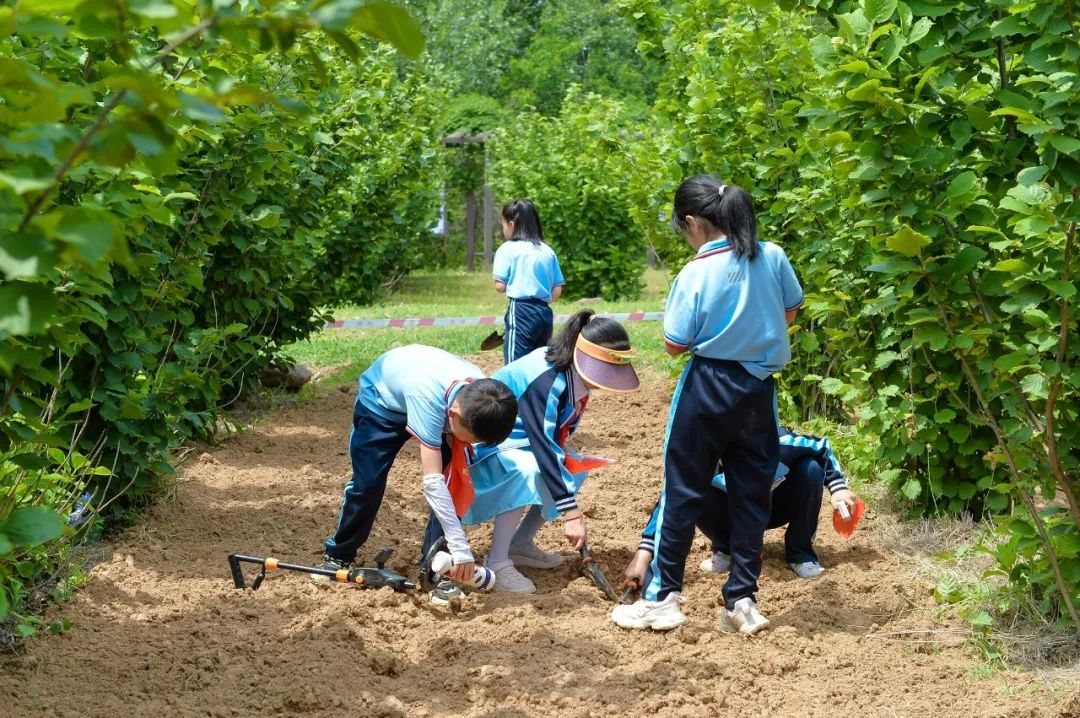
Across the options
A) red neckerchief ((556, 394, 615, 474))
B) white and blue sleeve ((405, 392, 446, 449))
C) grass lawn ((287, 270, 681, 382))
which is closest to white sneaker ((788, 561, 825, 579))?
red neckerchief ((556, 394, 615, 474))

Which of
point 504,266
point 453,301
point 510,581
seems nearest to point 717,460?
point 510,581

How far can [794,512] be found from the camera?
5.01m

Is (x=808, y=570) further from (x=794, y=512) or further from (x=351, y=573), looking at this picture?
(x=351, y=573)

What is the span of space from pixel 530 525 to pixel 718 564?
2.75ft

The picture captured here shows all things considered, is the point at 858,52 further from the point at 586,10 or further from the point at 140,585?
the point at 586,10

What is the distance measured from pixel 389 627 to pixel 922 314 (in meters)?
2.26

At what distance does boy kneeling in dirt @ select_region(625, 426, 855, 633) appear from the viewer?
496 centimetres

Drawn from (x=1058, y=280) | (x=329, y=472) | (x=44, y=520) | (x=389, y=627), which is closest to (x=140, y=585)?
(x=389, y=627)

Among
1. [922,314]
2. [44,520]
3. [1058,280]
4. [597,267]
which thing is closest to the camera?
[44,520]

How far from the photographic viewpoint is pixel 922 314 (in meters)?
4.11

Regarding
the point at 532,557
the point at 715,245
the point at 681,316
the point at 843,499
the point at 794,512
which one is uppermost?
the point at 715,245

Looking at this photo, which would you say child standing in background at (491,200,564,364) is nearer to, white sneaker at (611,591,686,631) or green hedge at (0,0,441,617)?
green hedge at (0,0,441,617)

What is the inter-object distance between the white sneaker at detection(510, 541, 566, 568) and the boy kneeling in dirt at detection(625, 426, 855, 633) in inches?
17.3

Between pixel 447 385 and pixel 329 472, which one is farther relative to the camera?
pixel 329 472
